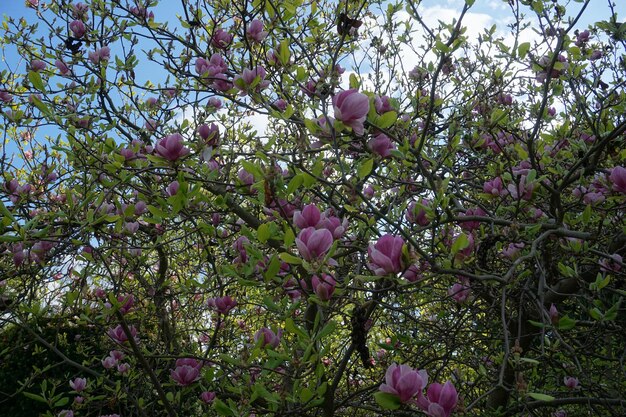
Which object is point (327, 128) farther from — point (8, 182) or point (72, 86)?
point (72, 86)

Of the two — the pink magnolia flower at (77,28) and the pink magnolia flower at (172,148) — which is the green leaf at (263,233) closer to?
the pink magnolia flower at (172,148)

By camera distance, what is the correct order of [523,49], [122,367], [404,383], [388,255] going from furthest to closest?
[122,367] < [523,49] < [388,255] < [404,383]

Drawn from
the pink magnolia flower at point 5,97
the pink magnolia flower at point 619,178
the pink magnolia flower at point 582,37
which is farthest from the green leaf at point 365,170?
the pink magnolia flower at point 5,97

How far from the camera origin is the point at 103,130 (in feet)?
9.64

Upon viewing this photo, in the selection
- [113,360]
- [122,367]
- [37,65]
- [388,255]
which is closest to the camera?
[388,255]

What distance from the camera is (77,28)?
9.82 feet

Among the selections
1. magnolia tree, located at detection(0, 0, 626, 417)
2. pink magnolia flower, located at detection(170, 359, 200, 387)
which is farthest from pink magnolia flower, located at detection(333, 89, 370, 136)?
pink magnolia flower, located at detection(170, 359, 200, 387)

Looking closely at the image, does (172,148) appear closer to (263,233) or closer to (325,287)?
(263,233)

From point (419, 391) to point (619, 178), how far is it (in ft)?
3.61

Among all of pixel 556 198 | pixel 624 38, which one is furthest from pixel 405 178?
pixel 624 38

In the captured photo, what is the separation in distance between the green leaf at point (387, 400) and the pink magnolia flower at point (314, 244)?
0.35m

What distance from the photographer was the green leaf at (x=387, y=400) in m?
1.14

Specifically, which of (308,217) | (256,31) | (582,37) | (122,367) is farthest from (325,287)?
(582,37)

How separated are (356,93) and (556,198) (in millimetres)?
970
